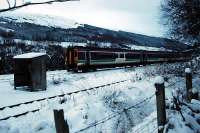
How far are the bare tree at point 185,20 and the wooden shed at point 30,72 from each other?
9.71 meters

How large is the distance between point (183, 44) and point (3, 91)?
1389 centimetres

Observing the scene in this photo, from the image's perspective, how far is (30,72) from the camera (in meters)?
19.8

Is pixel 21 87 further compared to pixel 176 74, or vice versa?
pixel 176 74

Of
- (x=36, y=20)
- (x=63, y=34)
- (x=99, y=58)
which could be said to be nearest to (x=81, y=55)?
(x=99, y=58)

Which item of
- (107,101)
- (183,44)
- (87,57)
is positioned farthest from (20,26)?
(107,101)

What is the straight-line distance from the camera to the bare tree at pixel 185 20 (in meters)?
21.1

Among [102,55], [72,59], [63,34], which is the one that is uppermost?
[63,34]

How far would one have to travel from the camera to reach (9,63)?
3453 cm

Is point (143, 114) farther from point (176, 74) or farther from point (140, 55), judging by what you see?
point (140, 55)

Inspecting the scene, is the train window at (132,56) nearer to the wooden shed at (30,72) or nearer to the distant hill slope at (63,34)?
the distant hill slope at (63,34)

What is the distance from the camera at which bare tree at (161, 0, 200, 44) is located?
69.3ft

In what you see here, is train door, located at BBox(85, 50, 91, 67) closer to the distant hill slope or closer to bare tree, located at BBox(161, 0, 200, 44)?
bare tree, located at BBox(161, 0, 200, 44)

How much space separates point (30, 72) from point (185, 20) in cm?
1090

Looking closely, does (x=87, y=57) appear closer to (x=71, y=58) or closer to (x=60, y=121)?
(x=71, y=58)
